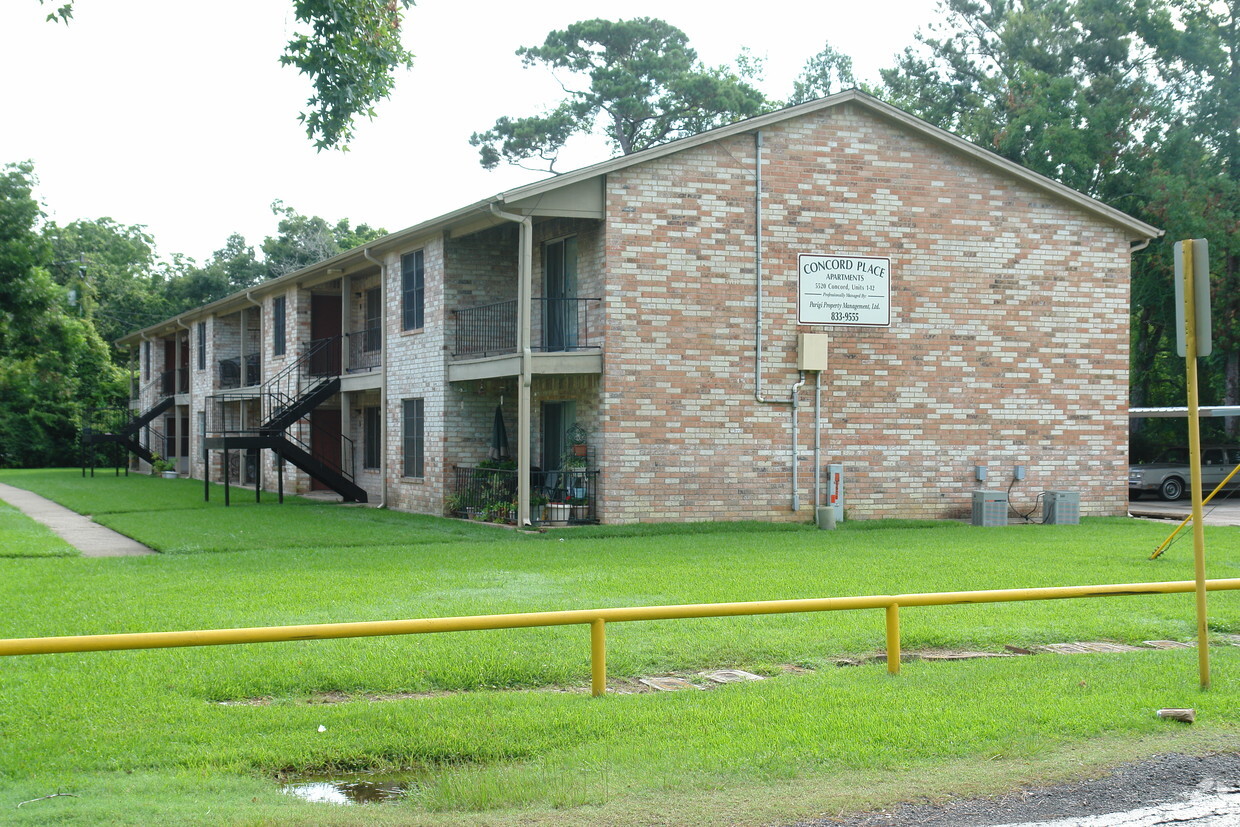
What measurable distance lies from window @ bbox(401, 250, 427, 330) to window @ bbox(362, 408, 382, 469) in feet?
14.7

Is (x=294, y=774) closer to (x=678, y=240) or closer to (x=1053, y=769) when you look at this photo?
(x=1053, y=769)

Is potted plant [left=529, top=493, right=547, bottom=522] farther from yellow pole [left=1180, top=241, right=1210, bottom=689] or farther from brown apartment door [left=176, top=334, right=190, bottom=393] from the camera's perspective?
brown apartment door [left=176, top=334, right=190, bottom=393]

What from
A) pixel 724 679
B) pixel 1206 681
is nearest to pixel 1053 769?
pixel 1206 681

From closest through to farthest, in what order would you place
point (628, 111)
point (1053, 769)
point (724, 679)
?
1. point (1053, 769)
2. point (724, 679)
3. point (628, 111)

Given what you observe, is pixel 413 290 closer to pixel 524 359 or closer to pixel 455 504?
pixel 455 504

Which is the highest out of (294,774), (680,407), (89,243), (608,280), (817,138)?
(89,243)

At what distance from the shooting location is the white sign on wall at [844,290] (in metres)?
21.8

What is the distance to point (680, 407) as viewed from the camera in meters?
21.1

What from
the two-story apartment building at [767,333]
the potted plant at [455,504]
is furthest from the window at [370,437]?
the potted plant at [455,504]

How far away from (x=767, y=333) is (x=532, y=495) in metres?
4.90

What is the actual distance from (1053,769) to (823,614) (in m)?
4.97

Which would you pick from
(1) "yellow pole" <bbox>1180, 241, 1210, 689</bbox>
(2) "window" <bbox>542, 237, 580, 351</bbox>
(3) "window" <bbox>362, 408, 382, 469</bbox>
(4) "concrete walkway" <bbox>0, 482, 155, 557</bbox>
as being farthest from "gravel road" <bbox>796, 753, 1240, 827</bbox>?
(3) "window" <bbox>362, 408, 382, 469</bbox>

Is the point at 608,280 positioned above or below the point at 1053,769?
above

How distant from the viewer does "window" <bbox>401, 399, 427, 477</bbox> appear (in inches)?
991
